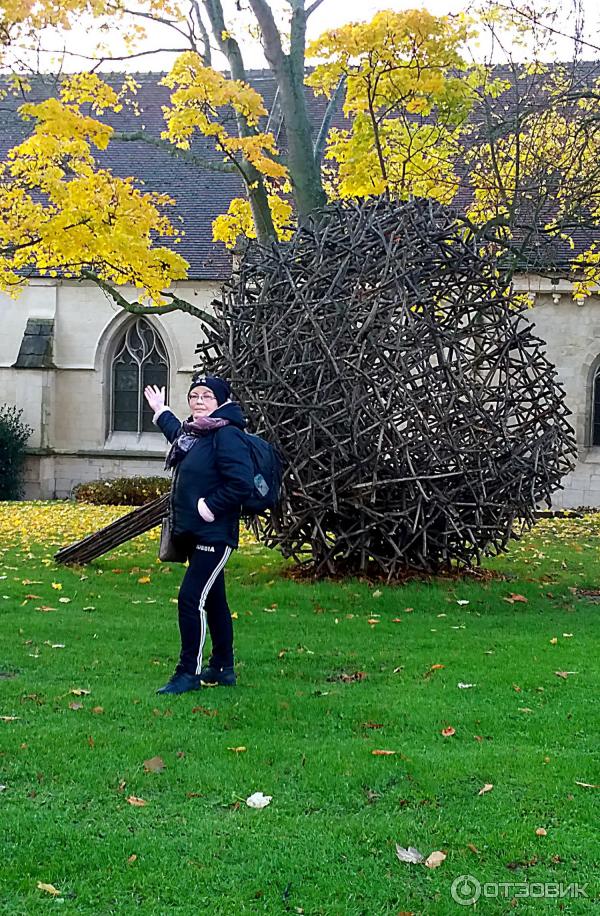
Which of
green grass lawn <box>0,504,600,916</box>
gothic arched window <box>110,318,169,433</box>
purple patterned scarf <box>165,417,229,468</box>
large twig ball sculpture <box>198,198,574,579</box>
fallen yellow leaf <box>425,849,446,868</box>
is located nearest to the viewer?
green grass lawn <box>0,504,600,916</box>

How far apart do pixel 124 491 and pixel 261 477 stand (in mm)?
13883

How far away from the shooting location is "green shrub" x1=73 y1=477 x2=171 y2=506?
19406mm

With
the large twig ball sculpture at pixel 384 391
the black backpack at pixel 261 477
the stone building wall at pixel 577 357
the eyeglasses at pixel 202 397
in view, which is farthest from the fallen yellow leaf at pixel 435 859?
the stone building wall at pixel 577 357

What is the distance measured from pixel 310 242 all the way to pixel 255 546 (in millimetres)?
4322

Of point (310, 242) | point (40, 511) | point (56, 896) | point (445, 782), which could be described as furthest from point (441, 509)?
point (40, 511)

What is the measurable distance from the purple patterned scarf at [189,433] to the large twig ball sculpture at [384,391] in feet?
8.17

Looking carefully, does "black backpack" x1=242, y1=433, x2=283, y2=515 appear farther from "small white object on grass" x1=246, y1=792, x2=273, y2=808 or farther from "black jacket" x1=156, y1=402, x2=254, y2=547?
"small white object on grass" x1=246, y1=792, x2=273, y2=808

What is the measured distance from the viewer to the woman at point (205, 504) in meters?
5.79

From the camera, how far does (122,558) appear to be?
11.1 metres

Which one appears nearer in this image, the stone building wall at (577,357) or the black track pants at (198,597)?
the black track pants at (198,597)

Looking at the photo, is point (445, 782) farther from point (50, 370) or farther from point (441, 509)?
point (50, 370)

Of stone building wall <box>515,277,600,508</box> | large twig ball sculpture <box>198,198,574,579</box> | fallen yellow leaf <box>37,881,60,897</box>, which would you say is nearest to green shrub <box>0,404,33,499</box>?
stone building wall <box>515,277,600,508</box>

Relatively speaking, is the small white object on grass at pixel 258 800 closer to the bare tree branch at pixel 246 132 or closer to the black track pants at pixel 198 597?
the black track pants at pixel 198 597

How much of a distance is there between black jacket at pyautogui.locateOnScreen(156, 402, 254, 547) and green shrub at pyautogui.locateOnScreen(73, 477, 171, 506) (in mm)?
13453
